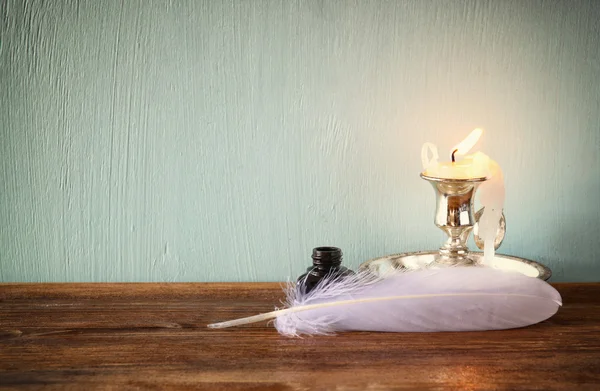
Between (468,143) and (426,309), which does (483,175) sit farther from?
(426,309)

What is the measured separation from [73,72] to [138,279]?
14.1 inches

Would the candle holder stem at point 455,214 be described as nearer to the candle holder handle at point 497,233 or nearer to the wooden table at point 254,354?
the candle holder handle at point 497,233

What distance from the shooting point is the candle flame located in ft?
3.20

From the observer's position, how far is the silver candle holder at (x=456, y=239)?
968mm

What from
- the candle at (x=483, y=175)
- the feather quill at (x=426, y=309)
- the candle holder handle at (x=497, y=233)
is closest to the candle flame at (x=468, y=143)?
the candle at (x=483, y=175)

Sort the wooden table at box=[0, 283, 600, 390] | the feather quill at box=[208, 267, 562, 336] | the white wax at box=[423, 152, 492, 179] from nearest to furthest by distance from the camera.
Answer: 1. the wooden table at box=[0, 283, 600, 390]
2. the feather quill at box=[208, 267, 562, 336]
3. the white wax at box=[423, 152, 492, 179]

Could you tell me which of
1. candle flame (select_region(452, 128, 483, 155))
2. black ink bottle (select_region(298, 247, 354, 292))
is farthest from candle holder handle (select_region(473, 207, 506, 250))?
black ink bottle (select_region(298, 247, 354, 292))

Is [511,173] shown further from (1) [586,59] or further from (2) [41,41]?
(2) [41,41]

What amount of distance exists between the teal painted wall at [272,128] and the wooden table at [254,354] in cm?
14

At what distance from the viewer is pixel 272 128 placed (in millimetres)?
1075

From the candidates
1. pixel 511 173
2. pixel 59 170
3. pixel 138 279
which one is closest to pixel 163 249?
pixel 138 279

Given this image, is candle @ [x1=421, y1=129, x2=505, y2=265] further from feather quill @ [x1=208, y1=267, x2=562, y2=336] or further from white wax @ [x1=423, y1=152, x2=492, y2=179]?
feather quill @ [x1=208, y1=267, x2=562, y2=336]

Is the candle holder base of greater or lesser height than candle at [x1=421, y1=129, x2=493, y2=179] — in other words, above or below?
below

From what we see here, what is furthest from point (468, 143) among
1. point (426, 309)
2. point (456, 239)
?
point (426, 309)
